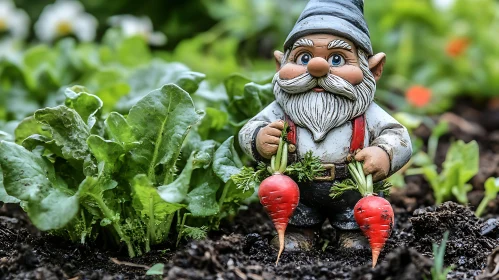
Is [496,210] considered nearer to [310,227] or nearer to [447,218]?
[447,218]

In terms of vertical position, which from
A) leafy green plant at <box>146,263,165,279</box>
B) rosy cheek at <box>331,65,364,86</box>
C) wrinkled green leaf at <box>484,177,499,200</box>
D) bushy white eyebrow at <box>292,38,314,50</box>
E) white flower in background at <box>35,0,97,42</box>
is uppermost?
white flower in background at <box>35,0,97,42</box>

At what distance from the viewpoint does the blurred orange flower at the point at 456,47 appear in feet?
18.3

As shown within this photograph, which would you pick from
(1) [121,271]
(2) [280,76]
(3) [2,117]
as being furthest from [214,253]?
(3) [2,117]

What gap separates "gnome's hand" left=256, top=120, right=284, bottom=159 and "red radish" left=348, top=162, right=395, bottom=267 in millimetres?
331

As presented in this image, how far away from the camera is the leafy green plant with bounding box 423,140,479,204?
309 cm

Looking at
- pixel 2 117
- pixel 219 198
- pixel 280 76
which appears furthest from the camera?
pixel 2 117

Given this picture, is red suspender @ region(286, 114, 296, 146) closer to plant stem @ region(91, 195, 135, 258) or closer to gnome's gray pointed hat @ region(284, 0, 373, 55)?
gnome's gray pointed hat @ region(284, 0, 373, 55)

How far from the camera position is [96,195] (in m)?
2.20

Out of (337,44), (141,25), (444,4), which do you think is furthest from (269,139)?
(141,25)

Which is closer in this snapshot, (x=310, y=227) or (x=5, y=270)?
(x=5, y=270)

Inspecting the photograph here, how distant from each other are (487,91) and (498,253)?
150 inches

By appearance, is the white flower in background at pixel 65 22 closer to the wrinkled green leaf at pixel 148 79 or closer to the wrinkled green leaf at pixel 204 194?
the wrinkled green leaf at pixel 148 79

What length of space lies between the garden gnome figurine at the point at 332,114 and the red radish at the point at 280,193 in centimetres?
4

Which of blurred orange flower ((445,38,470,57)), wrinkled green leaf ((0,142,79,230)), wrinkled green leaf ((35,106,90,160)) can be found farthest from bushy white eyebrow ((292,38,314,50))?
blurred orange flower ((445,38,470,57))
